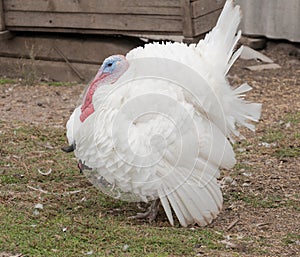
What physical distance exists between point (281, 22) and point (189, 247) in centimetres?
707

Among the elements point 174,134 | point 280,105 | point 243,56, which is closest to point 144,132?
point 174,134

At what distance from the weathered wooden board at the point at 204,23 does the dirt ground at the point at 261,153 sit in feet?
2.83

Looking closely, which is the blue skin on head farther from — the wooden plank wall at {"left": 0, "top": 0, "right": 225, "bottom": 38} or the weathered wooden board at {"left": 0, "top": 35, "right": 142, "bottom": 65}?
the weathered wooden board at {"left": 0, "top": 35, "right": 142, "bottom": 65}

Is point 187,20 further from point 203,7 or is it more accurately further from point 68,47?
point 68,47

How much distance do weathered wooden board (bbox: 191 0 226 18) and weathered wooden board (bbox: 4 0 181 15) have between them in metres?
0.19

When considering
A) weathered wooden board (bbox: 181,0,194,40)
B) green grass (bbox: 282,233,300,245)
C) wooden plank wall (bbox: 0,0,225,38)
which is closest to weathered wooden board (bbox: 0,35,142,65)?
wooden plank wall (bbox: 0,0,225,38)

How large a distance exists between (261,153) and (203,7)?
2.93 metres

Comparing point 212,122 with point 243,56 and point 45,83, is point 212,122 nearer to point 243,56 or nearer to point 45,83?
point 45,83

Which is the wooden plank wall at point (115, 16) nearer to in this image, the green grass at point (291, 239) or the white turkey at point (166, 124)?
the white turkey at point (166, 124)

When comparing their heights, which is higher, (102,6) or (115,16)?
(102,6)

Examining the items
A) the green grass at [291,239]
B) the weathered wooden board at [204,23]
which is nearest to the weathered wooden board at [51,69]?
the weathered wooden board at [204,23]

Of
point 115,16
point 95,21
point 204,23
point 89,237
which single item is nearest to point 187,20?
point 204,23

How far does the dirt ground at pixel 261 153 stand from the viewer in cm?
500

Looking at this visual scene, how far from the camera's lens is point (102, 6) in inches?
376
